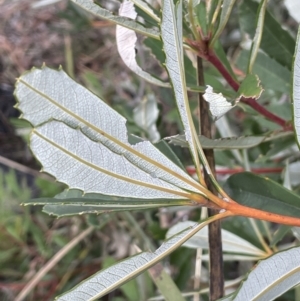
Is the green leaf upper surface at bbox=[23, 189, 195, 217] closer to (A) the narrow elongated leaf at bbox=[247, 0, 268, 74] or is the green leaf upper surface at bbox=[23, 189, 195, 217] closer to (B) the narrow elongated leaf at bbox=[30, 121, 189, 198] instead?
(B) the narrow elongated leaf at bbox=[30, 121, 189, 198]

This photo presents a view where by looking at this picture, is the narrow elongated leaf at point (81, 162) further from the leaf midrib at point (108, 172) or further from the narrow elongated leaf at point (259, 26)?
the narrow elongated leaf at point (259, 26)

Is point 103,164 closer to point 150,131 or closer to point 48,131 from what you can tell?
point 48,131

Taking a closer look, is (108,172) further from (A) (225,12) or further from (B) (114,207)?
(A) (225,12)

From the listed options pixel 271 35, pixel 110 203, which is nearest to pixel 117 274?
pixel 110 203

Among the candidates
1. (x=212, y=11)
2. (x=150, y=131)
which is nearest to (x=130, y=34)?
(x=212, y=11)

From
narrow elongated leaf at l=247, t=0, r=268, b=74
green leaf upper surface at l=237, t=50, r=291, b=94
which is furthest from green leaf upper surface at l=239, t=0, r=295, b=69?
narrow elongated leaf at l=247, t=0, r=268, b=74

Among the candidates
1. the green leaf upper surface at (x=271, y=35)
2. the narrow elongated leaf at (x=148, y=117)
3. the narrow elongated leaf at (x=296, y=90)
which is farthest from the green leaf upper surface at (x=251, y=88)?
the narrow elongated leaf at (x=148, y=117)

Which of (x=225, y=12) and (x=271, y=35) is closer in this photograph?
(x=225, y=12)
